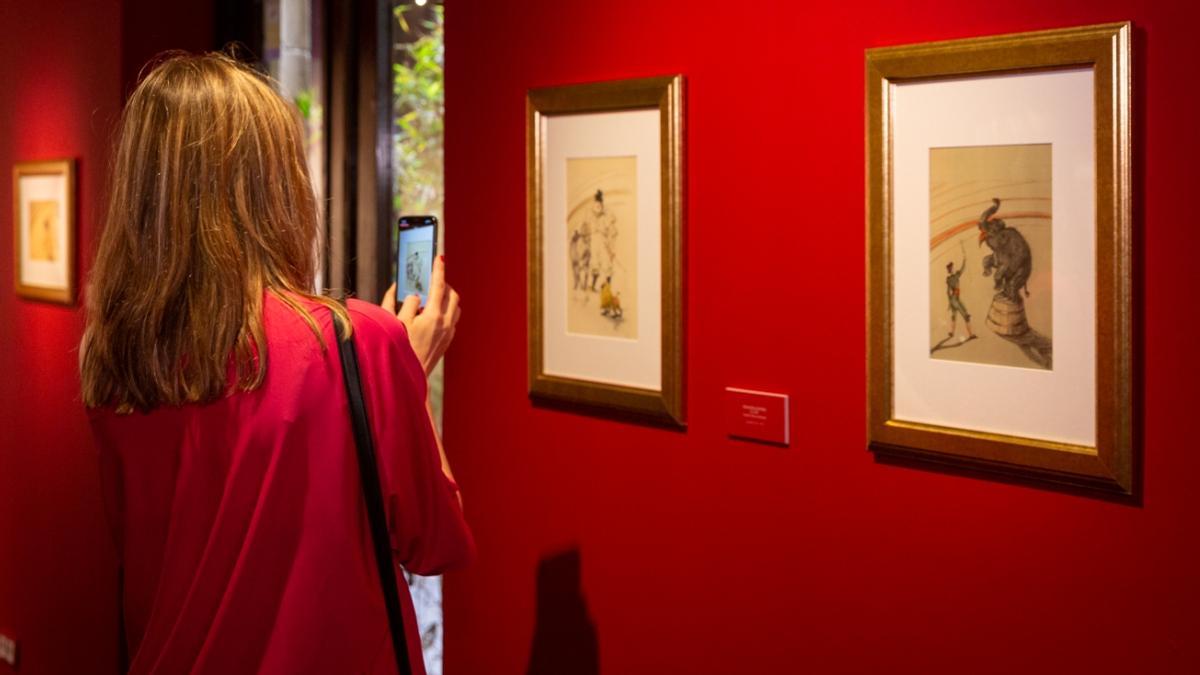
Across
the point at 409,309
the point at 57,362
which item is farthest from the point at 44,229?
the point at 409,309

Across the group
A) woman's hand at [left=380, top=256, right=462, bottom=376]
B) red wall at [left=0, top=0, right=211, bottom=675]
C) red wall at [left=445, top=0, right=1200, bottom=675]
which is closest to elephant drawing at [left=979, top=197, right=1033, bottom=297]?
red wall at [left=445, top=0, right=1200, bottom=675]

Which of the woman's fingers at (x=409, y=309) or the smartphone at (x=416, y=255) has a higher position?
the smartphone at (x=416, y=255)

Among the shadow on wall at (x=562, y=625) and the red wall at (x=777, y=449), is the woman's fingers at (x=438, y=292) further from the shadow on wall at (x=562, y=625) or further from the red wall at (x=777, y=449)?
the shadow on wall at (x=562, y=625)

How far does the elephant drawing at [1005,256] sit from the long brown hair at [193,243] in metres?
1.15

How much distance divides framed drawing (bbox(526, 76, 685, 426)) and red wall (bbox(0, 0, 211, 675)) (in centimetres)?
Result: 182

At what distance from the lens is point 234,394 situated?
1.89 meters

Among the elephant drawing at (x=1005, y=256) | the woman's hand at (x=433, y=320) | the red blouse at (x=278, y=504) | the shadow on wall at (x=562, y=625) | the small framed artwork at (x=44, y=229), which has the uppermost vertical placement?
the small framed artwork at (x=44, y=229)

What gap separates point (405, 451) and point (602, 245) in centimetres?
110

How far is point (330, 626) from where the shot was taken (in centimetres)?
195

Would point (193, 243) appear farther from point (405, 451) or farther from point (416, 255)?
point (416, 255)

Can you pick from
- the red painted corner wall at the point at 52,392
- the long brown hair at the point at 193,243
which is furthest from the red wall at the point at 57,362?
the long brown hair at the point at 193,243

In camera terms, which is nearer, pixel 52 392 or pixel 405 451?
pixel 405 451

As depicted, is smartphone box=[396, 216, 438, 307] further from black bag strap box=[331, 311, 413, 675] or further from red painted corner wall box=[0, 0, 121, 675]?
red painted corner wall box=[0, 0, 121, 675]

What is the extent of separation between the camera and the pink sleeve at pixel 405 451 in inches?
77.5
